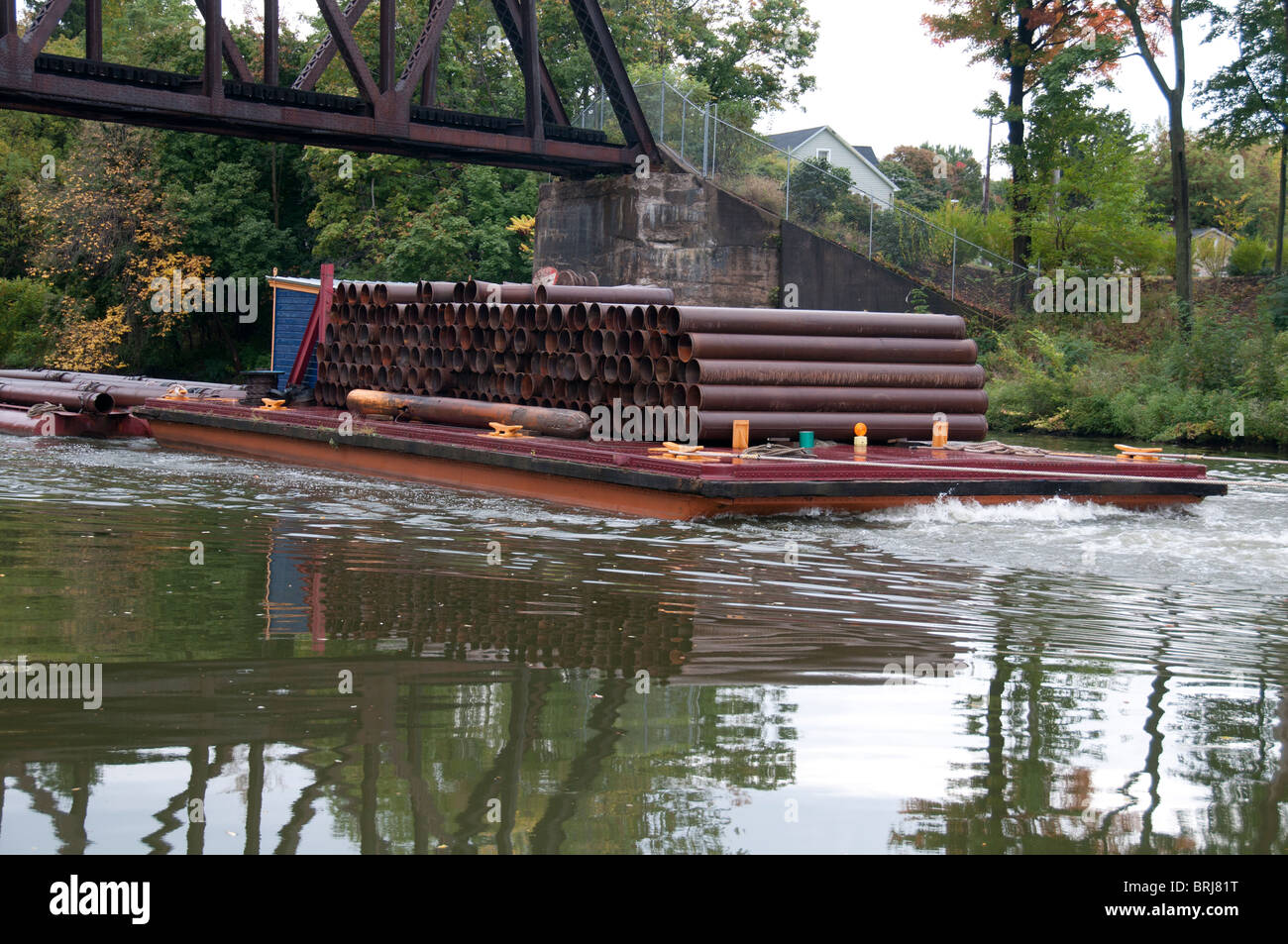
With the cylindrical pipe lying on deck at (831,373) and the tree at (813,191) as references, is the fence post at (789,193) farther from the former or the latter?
the cylindrical pipe lying on deck at (831,373)

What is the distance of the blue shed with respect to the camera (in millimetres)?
20922

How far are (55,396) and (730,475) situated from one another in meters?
15.6

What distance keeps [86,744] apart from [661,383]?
9.65m

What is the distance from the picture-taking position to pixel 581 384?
15.4 meters

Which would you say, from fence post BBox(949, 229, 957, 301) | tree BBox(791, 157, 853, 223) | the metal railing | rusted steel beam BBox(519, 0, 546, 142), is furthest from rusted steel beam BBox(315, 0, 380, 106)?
fence post BBox(949, 229, 957, 301)

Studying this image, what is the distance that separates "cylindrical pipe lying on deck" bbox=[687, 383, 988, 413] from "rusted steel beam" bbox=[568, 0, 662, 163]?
1428 cm

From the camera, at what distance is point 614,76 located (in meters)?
28.2

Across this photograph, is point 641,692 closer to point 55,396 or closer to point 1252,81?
point 55,396

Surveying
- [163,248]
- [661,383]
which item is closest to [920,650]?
[661,383]

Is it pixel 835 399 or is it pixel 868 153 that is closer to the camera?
pixel 835 399

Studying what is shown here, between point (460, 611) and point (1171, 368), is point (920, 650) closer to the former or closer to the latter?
point (460, 611)

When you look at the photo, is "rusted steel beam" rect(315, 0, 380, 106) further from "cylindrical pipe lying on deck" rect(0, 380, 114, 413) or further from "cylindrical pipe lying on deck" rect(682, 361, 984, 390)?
"cylindrical pipe lying on deck" rect(682, 361, 984, 390)

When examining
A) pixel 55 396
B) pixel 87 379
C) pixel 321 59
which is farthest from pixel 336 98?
pixel 55 396

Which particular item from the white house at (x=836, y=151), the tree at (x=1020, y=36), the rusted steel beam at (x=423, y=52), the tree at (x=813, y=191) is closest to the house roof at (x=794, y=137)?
the white house at (x=836, y=151)
